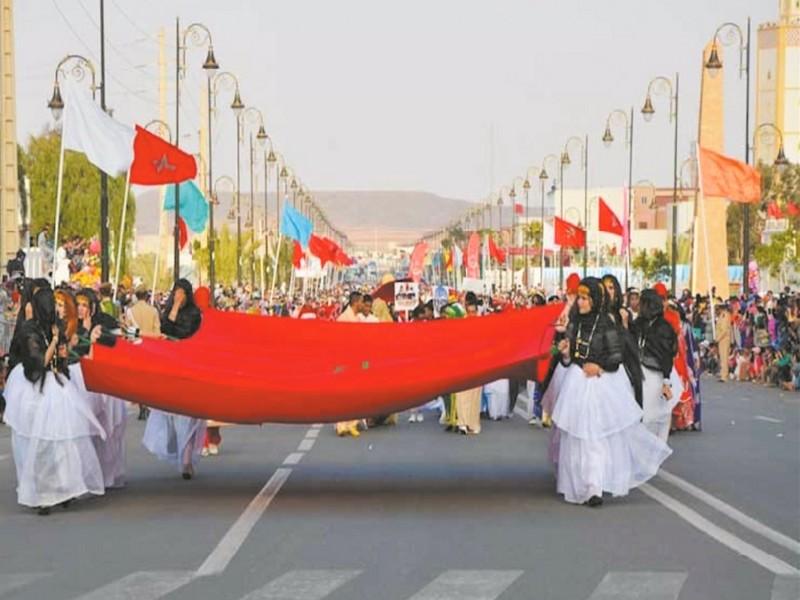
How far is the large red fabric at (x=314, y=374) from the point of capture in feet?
54.8

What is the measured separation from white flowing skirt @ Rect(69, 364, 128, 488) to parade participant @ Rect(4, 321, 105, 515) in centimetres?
85

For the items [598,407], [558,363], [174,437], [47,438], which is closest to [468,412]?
[174,437]

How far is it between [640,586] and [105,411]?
7418mm

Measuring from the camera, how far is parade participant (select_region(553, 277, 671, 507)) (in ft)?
52.0

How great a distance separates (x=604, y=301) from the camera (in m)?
16.5

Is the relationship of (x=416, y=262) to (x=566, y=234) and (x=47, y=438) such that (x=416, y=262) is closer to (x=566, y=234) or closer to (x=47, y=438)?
(x=566, y=234)

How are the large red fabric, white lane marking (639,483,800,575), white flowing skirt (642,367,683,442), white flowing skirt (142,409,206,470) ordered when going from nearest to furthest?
1. white lane marking (639,483,800,575)
2. the large red fabric
3. white flowing skirt (142,409,206,470)
4. white flowing skirt (642,367,683,442)

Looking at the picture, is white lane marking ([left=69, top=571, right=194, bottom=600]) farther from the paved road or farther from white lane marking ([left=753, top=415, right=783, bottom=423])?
white lane marking ([left=753, top=415, right=783, bottom=423])

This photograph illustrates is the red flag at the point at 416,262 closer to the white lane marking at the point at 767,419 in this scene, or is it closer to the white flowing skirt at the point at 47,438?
the white lane marking at the point at 767,419

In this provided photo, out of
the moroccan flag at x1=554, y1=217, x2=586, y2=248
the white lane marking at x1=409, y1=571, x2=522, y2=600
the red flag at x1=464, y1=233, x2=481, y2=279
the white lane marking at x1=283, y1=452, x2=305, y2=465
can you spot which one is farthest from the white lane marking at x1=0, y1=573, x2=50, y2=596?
the red flag at x1=464, y1=233, x2=481, y2=279

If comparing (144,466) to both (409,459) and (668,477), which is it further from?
(668,477)

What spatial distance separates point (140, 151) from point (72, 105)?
528 cm

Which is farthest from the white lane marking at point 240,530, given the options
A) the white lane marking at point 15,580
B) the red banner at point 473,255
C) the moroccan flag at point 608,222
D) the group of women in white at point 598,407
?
the red banner at point 473,255

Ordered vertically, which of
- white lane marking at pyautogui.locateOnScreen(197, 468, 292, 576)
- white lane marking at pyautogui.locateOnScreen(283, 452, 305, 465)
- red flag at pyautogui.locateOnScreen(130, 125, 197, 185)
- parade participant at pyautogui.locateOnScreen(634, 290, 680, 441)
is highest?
Answer: red flag at pyautogui.locateOnScreen(130, 125, 197, 185)
